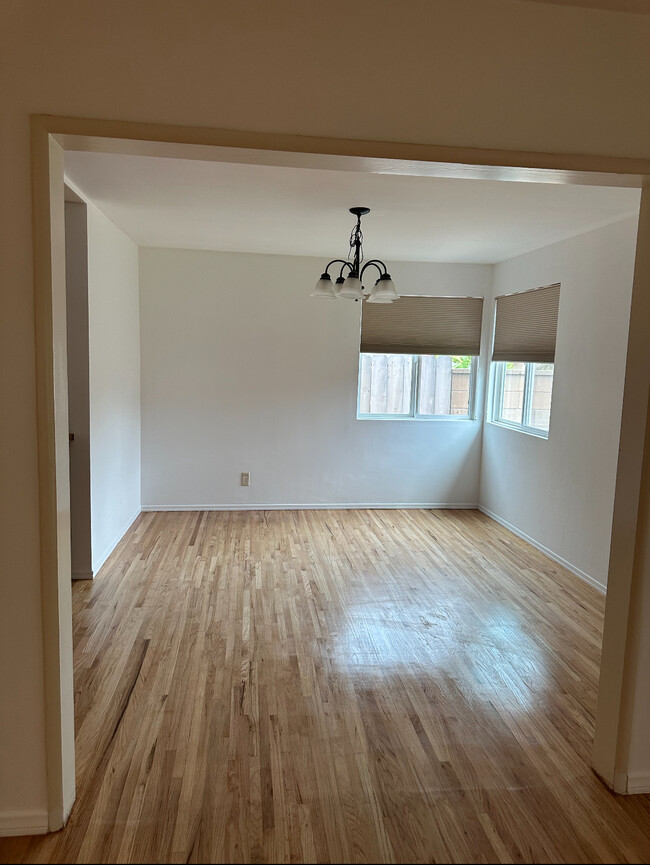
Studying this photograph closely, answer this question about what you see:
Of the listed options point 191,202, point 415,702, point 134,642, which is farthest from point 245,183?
point 415,702

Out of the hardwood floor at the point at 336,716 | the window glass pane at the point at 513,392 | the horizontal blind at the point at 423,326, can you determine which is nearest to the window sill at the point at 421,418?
the window glass pane at the point at 513,392

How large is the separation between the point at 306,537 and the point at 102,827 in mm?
3203

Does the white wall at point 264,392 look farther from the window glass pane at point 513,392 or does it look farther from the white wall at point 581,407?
the white wall at point 581,407

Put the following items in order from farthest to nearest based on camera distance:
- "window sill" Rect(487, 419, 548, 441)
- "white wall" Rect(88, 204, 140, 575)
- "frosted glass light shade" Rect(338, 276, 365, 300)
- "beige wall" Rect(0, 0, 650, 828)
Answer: "window sill" Rect(487, 419, 548, 441)
"white wall" Rect(88, 204, 140, 575)
"frosted glass light shade" Rect(338, 276, 365, 300)
"beige wall" Rect(0, 0, 650, 828)

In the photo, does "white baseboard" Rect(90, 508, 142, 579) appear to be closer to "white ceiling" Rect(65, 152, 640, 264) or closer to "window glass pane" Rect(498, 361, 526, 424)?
"white ceiling" Rect(65, 152, 640, 264)

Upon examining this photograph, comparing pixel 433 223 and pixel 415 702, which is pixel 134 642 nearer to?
pixel 415 702

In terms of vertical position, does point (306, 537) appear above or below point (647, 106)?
below

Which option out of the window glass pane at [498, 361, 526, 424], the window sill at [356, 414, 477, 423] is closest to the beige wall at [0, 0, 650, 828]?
the window glass pane at [498, 361, 526, 424]

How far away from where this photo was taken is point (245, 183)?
3.17 m

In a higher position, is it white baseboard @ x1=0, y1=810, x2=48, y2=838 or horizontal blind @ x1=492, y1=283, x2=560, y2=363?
horizontal blind @ x1=492, y1=283, x2=560, y2=363

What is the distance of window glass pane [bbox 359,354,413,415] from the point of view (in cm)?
586

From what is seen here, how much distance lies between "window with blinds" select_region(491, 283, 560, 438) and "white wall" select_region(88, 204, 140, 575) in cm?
350

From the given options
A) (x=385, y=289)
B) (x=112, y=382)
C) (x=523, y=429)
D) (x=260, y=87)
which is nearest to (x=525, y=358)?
(x=523, y=429)

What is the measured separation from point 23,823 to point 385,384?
186 inches
